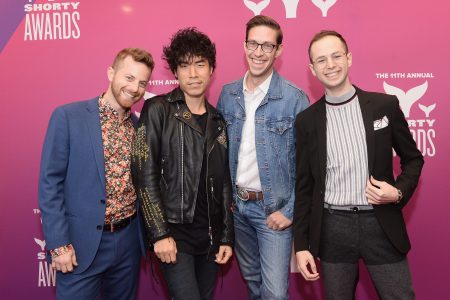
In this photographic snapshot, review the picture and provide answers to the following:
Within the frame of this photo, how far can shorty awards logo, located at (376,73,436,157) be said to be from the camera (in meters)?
2.83

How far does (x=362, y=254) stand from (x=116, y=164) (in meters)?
1.34

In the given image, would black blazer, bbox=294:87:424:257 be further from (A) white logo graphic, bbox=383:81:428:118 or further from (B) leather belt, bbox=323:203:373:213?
(A) white logo graphic, bbox=383:81:428:118

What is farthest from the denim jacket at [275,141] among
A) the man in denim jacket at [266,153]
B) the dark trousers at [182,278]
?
the dark trousers at [182,278]

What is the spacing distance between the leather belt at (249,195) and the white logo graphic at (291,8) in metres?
1.40

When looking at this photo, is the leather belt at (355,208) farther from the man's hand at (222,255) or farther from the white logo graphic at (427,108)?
the white logo graphic at (427,108)

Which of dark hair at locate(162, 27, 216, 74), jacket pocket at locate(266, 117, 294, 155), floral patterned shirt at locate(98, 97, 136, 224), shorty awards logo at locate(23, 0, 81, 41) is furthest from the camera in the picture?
shorty awards logo at locate(23, 0, 81, 41)

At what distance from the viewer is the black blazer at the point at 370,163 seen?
1868 mm

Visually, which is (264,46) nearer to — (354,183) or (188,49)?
(188,49)

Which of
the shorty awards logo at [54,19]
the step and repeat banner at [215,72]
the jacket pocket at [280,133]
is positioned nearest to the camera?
the jacket pocket at [280,133]

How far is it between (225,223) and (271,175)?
1.27 ft

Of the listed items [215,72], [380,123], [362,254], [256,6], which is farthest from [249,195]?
[256,6]

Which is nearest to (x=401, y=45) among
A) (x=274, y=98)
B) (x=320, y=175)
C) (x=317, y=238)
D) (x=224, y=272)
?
(x=274, y=98)

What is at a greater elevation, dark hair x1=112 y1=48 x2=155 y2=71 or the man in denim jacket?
dark hair x1=112 y1=48 x2=155 y2=71

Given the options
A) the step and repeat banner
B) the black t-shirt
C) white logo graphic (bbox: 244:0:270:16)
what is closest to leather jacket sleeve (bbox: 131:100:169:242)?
the black t-shirt
